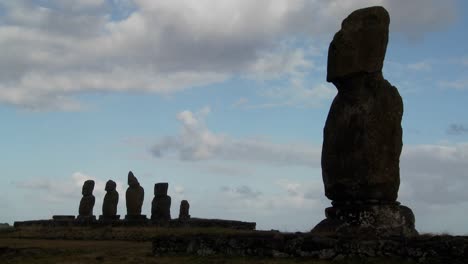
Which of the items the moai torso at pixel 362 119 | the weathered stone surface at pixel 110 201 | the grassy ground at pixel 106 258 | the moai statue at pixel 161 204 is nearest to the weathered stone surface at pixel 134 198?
the moai statue at pixel 161 204

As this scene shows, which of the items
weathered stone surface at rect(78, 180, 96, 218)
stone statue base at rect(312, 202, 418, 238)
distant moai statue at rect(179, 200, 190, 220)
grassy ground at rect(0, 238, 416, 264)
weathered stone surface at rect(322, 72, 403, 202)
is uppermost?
weathered stone surface at rect(78, 180, 96, 218)

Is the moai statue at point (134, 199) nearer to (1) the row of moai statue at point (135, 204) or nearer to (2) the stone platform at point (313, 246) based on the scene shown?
(1) the row of moai statue at point (135, 204)

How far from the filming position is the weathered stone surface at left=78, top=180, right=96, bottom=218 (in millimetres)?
39750

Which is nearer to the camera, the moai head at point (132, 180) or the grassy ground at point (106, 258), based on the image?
the grassy ground at point (106, 258)

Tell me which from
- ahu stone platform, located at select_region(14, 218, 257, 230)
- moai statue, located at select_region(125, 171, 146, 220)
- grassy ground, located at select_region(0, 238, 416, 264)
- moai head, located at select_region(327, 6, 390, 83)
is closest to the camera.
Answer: grassy ground, located at select_region(0, 238, 416, 264)

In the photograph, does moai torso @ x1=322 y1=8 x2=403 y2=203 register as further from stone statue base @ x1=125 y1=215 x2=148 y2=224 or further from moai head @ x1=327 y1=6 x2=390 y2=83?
stone statue base @ x1=125 y1=215 x2=148 y2=224

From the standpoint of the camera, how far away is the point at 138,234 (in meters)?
25.2

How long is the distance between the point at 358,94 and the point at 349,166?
156 cm

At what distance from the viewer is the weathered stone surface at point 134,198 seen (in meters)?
35.1

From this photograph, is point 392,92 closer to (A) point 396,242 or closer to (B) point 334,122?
(B) point 334,122

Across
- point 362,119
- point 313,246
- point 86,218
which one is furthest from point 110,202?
point 313,246

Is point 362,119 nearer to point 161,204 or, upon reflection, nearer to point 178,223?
point 178,223

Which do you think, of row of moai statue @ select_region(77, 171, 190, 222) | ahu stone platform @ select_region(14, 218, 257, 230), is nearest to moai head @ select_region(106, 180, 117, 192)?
row of moai statue @ select_region(77, 171, 190, 222)

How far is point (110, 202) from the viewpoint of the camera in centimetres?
3741
